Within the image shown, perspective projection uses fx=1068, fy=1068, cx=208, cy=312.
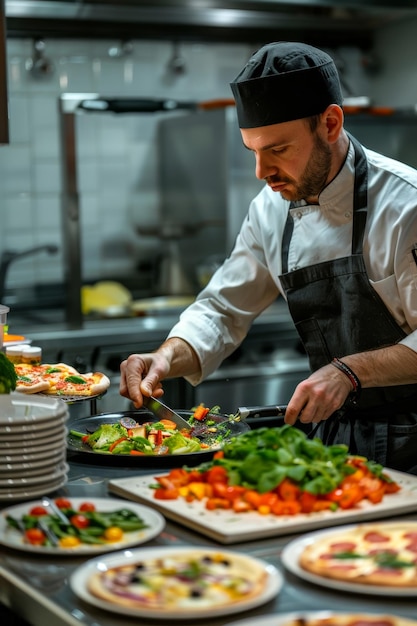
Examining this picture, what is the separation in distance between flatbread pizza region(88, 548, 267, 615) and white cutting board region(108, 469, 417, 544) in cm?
15

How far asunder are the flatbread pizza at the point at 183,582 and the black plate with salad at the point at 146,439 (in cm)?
65

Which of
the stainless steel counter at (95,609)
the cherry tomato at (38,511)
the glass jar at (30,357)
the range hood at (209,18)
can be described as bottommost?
the stainless steel counter at (95,609)

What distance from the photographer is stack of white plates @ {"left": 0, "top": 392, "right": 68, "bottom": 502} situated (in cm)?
204

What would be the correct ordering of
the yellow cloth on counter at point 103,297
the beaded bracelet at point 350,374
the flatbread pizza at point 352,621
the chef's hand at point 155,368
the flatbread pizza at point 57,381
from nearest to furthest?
the flatbread pizza at point 352,621
the beaded bracelet at point 350,374
the chef's hand at point 155,368
the flatbread pizza at point 57,381
the yellow cloth on counter at point 103,297

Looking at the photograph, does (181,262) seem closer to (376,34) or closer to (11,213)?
(11,213)

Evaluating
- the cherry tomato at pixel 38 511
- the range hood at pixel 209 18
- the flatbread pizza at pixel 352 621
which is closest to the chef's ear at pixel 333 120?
the cherry tomato at pixel 38 511

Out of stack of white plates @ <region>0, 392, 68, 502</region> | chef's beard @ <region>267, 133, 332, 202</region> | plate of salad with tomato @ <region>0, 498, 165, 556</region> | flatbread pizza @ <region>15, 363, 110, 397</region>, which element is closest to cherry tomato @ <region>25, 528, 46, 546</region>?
plate of salad with tomato @ <region>0, 498, 165, 556</region>

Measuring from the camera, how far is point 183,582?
62.1 inches

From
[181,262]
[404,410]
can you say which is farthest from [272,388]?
[404,410]

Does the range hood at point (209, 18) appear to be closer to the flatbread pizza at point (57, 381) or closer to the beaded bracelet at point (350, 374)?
the flatbread pizza at point (57, 381)

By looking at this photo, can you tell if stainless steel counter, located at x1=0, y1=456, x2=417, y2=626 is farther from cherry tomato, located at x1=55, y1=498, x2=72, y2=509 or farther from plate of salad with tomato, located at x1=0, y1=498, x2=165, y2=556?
cherry tomato, located at x1=55, y1=498, x2=72, y2=509

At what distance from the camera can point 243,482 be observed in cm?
201

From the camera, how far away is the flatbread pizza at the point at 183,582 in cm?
151

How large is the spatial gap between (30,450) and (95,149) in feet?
13.2
